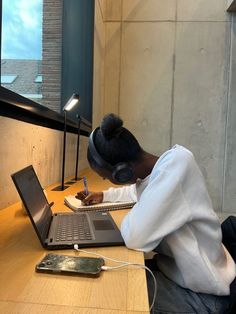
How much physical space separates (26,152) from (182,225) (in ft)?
3.13

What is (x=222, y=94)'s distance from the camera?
4.04m

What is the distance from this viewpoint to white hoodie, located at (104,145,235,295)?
Answer: 2.94ft

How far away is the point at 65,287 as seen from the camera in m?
0.65

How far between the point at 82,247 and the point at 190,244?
313 millimetres

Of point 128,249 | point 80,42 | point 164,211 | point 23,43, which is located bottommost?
point 128,249

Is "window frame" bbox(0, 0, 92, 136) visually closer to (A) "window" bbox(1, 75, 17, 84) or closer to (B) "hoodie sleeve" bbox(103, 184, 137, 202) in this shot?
(A) "window" bbox(1, 75, 17, 84)

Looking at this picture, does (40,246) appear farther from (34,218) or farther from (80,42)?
(80,42)

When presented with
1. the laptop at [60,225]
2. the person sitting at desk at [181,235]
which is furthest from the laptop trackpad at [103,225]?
the person sitting at desk at [181,235]

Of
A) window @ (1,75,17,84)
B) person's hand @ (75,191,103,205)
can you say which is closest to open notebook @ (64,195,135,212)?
person's hand @ (75,191,103,205)

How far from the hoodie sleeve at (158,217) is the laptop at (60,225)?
0.21 ft

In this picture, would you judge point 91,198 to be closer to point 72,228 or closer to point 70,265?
point 72,228

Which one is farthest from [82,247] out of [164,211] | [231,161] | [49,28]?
[231,161]

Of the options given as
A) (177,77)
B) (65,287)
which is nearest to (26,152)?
(65,287)

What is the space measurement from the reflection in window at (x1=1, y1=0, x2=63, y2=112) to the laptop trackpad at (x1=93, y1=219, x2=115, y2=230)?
76cm
